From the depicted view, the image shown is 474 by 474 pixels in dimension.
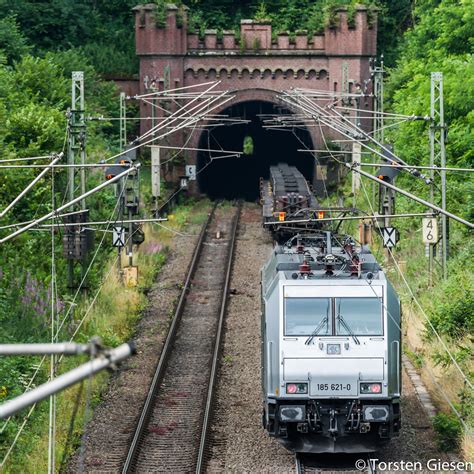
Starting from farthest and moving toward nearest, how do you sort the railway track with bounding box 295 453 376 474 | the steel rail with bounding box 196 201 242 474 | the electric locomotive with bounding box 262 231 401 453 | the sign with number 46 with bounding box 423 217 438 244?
the sign with number 46 with bounding box 423 217 438 244 → the steel rail with bounding box 196 201 242 474 → the railway track with bounding box 295 453 376 474 → the electric locomotive with bounding box 262 231 401 453

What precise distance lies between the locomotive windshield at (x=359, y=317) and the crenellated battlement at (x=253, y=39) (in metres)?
35.5

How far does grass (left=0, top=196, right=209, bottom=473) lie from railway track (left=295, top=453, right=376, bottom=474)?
3.21 m

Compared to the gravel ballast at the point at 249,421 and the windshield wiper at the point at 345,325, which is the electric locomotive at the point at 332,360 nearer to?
the windshield wiper at the point at 345,325

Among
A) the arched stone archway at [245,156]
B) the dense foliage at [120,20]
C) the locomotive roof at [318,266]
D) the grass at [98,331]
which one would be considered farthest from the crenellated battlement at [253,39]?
the locomotive roof at [318,266]

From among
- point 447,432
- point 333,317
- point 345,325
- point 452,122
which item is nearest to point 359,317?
point 345,325

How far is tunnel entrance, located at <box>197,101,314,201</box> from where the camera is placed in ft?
191

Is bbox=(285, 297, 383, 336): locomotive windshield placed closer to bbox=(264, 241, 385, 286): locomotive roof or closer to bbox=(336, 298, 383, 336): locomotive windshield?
bbox=(336, 298, 383, 336): locomotive windshield

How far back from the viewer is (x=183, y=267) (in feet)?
119

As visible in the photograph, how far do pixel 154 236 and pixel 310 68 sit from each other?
14838 mm

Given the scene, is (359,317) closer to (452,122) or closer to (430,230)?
(430,230)

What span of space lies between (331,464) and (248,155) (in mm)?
50277

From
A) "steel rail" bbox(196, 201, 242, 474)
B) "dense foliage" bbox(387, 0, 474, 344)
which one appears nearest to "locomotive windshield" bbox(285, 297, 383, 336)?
"steel rail" bbox(196, 201, 242, 474)

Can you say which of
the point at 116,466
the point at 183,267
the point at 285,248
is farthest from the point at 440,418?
the point at 183,267

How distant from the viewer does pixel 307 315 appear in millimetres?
17156
